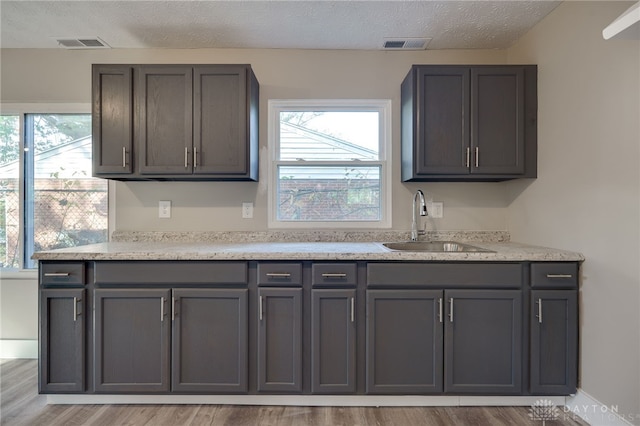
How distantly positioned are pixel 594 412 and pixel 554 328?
1.58 ft

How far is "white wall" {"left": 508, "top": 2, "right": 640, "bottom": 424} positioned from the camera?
157 cm

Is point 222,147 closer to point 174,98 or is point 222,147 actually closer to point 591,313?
point 174,98

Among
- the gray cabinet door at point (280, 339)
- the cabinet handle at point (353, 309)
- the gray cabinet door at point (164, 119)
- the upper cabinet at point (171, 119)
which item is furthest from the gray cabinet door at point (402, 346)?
the gray cabinet door at point (164, 119)

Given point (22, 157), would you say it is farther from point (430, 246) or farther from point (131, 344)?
point (430, 246)

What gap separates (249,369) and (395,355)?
885 mm

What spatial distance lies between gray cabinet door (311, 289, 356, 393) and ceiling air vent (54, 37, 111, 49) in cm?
258

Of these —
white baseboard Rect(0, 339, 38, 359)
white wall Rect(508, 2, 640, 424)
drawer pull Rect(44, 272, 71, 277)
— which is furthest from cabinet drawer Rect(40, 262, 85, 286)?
white wall Rect(508, 2, 640, 424)

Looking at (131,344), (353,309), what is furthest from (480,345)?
(131,344)

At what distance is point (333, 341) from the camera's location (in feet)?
6.10

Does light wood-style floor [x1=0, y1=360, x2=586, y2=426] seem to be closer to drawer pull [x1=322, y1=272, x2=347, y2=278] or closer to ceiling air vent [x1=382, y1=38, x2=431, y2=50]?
drawer pull [x1=322, y1=272, x2=347, y2=278]

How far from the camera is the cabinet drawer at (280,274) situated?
186 centimetres

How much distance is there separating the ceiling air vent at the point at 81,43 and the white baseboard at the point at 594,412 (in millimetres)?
4134

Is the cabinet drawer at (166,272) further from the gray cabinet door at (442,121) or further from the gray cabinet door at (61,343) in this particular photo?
the gray cabinet door at (442,121)

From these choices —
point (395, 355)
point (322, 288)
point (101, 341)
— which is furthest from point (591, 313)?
point (101, 341)
